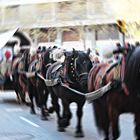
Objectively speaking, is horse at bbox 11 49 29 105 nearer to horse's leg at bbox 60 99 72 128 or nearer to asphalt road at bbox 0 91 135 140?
asphalt road at bbox 0 91 135 140

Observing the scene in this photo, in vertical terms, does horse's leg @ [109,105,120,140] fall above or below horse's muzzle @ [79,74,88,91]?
above

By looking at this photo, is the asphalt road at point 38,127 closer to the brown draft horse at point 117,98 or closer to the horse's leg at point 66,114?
the horse's leg at point 66,114

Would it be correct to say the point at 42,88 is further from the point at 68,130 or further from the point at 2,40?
the point at 2,40

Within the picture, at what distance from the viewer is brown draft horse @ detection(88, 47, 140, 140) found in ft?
15.0

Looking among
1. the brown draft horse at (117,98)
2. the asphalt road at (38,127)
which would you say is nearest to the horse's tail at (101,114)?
the brown draft horse at (117,98)

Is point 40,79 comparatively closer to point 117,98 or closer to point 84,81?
point 84,81

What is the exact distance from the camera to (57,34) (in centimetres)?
335

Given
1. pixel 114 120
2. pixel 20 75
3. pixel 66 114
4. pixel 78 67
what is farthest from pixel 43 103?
pixel 114 120

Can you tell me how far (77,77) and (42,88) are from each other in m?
2.74

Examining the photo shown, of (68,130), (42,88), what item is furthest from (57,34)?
(42,88)

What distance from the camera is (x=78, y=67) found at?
662cm

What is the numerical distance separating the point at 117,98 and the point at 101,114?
85 cm

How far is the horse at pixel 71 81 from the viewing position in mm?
6621

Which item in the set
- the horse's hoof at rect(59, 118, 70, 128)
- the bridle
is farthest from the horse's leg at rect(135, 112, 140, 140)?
the horse's hoof at rect(59, 118, 70, 128)
